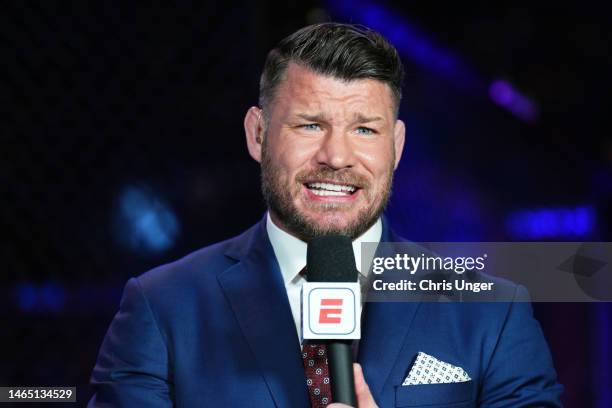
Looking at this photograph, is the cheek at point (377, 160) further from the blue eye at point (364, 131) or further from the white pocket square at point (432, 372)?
the white pocket square at point (432, 372)

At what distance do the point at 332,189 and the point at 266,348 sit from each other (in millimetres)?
308

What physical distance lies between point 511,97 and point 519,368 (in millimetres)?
1533

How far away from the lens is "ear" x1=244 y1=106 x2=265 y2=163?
162 centimetres

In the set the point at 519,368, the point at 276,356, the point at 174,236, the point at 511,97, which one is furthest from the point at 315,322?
the point at 511,97

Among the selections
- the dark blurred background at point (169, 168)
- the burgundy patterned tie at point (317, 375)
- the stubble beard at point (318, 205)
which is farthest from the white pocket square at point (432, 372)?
the dark blurred background at point (169, 168)

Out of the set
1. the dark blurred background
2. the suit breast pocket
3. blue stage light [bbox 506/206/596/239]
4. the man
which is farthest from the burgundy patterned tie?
blue stage light [bbox 506/206/596/239]

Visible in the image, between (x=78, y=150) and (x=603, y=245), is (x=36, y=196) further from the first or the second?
(x=603, y=245)

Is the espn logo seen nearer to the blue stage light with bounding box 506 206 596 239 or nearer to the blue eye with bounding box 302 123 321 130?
the blue eye with bounding box 302 123 321 130

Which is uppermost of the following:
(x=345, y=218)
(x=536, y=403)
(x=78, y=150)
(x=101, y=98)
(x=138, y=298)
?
(x=101, y=98)

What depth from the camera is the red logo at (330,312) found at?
3.15 feet

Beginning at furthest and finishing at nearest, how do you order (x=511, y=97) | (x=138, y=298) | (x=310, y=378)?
(x=511, y=97)
(x=138, y=298)
(x=310, y=378)

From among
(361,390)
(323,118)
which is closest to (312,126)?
(323,118)

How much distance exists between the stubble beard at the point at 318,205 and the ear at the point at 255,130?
7 cm

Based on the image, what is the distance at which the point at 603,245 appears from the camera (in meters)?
2.22
